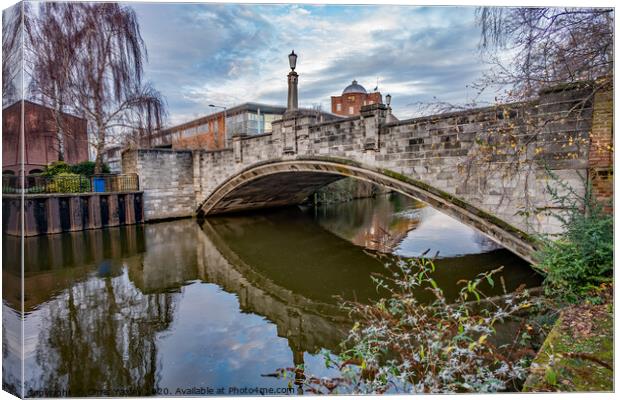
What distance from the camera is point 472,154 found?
21.2ft

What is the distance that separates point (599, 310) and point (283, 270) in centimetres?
565

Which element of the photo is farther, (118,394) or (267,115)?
(267,115)

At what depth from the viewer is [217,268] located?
824 centimetres

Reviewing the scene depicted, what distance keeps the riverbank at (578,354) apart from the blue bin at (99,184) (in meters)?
13.0

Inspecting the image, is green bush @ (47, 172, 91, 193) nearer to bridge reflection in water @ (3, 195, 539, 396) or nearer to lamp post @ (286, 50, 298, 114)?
bridge reflection in water @ (3, 195, 539, 396)

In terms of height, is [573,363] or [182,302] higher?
[573,363]

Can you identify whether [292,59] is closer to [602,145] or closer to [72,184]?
[602,145]

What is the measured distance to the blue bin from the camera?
12.3 meters

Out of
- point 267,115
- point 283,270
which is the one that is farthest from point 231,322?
point 267,115

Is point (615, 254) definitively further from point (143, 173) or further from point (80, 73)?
point (143, 173)

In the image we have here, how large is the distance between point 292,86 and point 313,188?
1002 centimetres

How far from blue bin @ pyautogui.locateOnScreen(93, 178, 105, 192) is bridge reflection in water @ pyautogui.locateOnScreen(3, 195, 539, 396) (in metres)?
1.55

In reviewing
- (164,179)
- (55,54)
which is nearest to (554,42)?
(55,54)

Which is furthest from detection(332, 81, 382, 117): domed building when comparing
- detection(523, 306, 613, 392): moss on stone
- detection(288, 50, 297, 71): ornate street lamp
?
detection(523, 306, 613, 392): moss on stone
